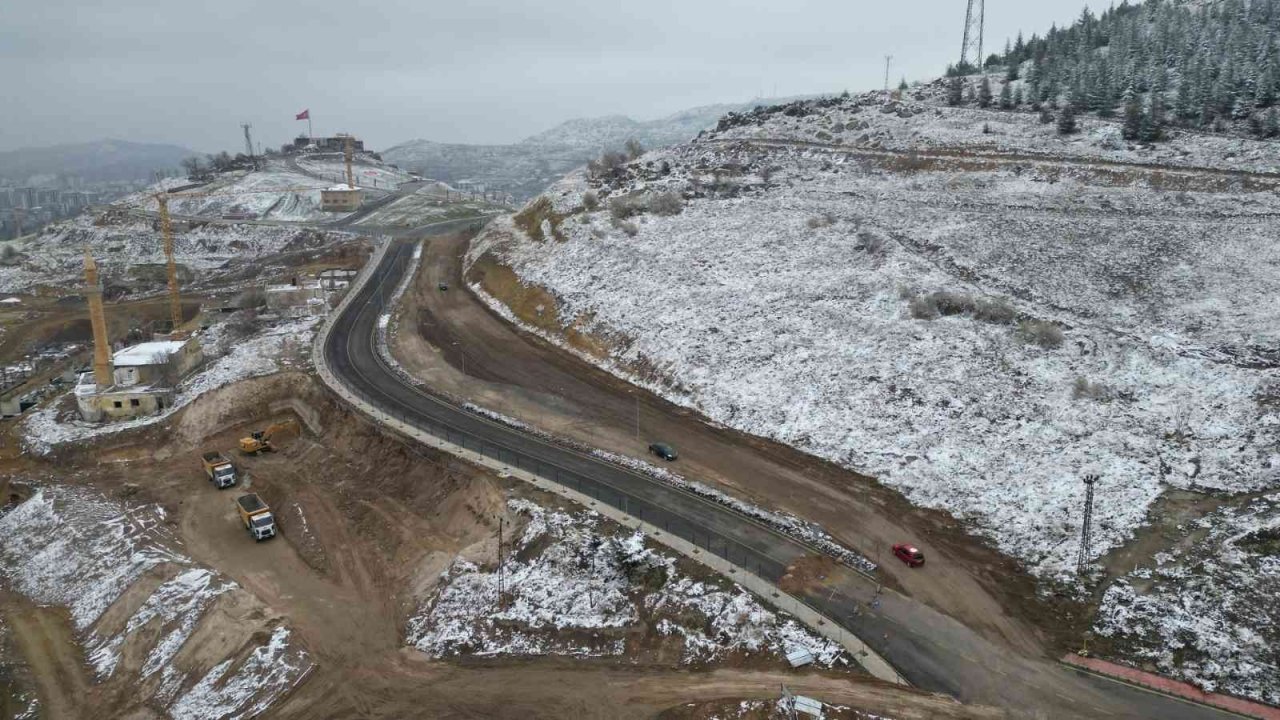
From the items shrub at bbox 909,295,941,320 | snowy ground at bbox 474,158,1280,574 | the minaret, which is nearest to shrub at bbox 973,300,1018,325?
snowy ground at bbox 474,158,1280,574

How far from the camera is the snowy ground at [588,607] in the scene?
2648 cm

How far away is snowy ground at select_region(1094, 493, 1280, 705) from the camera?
77.6ft

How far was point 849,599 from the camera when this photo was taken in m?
27.9

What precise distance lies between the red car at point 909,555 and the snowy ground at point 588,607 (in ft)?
20.8

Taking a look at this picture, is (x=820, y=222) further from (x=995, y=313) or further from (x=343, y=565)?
(x=343, y=565)

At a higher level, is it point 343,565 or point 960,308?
point 960,308

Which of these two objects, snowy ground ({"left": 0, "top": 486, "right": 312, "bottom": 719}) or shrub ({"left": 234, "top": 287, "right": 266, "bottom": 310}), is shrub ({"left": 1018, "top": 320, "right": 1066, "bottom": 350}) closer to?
snowy ground ({"left": 0, "top": 486, "right": 312, "bottom": 719})

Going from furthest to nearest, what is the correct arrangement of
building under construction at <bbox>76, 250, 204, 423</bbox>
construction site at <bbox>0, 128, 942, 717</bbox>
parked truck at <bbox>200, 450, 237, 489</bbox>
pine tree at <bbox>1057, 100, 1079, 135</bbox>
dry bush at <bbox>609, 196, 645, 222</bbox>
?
pine tree at <bbox>1057, 100, 1079, 135</bbox> → dry bush at <bbox>609, 196, 645, 222</bbox> → building under construction at <bbox>76, 250, 204, 423</bbox> → parked truck at <bbox>200, 450, 237, 489</bbox> → construction site at <bbox>0, 128, 942, 717</bbox>

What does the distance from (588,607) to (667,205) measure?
49230mm

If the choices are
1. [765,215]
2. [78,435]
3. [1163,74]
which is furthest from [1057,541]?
[1163,74]

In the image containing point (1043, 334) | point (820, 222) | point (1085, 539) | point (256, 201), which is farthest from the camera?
point (256, 201)

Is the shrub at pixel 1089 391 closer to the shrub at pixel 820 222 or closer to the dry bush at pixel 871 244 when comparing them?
the dry bush at pixel 871 244

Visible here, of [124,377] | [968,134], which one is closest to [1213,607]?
[968,134]

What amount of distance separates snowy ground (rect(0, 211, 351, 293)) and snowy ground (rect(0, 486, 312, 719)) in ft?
187
